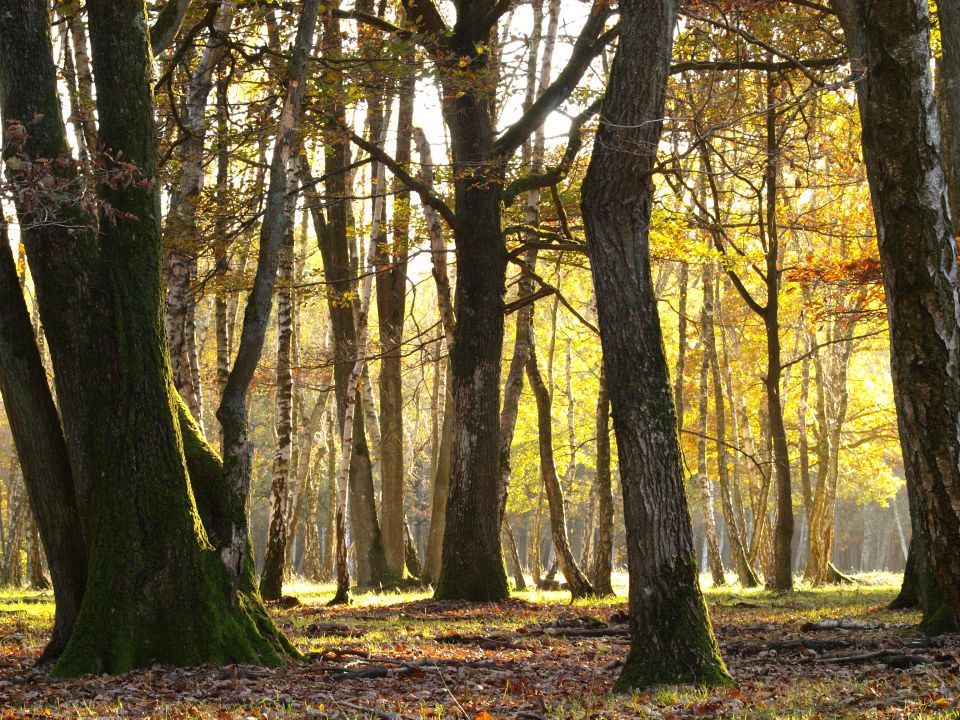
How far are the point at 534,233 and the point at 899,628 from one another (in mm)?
7980

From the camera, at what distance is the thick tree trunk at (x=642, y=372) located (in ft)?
19.2

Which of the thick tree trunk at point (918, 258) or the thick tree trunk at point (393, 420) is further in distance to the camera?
the thick tree trunk at point (393, 420)

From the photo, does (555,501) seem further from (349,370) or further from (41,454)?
(41,454)

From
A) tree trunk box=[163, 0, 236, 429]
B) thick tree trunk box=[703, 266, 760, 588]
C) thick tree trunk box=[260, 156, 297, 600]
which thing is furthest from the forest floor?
thick tree trunk box=[703, 266, 760, 588]

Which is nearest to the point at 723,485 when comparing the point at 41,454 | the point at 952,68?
the point at 952,68

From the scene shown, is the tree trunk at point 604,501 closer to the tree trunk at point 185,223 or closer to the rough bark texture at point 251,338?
the tree trunk at point 185,223

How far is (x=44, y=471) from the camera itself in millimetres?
7102

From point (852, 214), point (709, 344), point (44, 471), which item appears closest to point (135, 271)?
point (44, 471)

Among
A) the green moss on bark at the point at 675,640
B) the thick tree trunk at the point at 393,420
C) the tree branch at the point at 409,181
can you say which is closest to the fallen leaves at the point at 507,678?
the green moss on bark at the point at 675,640

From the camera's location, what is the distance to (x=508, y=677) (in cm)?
685

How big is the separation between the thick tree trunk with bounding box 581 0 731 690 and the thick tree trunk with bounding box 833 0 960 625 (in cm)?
162

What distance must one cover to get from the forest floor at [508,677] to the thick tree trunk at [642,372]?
370mm

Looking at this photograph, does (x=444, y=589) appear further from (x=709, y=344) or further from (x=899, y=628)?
(x=709, y=344)

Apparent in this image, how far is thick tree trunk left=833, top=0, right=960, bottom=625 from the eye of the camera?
6.40 metres
